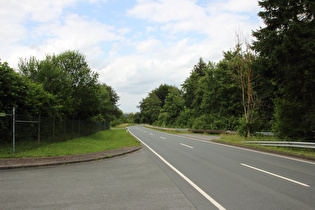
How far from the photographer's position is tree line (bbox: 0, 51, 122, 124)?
38.8 ft

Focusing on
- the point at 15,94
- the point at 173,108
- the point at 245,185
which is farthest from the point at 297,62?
the point at 173,108

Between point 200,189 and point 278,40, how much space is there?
14.2 m

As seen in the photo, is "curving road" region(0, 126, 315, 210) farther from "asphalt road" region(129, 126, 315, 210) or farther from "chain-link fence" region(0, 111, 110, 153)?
"chain-link fence" region(0, 111, 110, 153)

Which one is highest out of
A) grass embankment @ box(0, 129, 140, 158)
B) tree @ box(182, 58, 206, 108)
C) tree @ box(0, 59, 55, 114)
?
tree @ box(182, 58, 206, 108)

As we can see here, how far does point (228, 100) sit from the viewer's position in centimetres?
3397

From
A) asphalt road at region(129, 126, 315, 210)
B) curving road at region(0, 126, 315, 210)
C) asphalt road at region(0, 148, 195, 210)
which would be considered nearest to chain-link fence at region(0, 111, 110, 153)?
asphalt road at region(0, 148, 195, 210)

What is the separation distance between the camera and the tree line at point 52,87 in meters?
11.8

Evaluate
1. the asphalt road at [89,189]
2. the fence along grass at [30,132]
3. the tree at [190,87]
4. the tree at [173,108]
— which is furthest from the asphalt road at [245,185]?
the tree at [173,108]

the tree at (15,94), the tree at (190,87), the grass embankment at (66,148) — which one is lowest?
the grass embankment at (66,148)

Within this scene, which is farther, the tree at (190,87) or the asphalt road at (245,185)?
the tree at (190,87)

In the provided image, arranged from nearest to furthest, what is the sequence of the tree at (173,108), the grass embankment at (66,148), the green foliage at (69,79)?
the grass embankment at (66,148), the green foliage at (69,79), the tree at (173,108)

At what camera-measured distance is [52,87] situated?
19.9 meters

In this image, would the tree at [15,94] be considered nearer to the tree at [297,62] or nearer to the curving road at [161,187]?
the curving road at [161,187]

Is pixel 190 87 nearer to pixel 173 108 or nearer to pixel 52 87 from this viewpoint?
pixel 173 108
